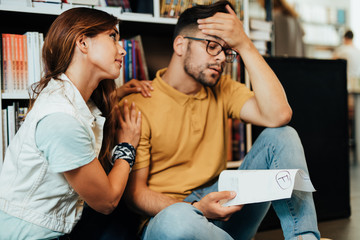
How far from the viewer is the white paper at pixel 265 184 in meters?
1.06

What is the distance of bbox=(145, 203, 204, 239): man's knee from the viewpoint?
1.01 m

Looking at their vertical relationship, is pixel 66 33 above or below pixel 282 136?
above

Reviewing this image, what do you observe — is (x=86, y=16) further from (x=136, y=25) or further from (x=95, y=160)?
(x=136, y=25)

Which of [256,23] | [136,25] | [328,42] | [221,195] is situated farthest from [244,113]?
[328,42]

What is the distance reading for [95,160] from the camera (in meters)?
A: 1.07

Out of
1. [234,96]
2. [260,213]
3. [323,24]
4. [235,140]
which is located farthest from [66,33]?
[323,24]

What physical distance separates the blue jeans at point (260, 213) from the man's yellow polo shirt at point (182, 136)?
86mm

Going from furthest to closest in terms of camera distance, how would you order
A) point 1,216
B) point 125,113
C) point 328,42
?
point 328,42 < point 125,113 < point 1,216

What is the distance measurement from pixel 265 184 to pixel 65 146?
0.59 meters

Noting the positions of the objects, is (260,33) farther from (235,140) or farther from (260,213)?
(260,213)

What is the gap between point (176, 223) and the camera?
3.35 ft

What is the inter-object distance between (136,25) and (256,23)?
763 millimetres

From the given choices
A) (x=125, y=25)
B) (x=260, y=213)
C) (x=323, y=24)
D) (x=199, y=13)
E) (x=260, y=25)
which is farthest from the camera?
(x=323, y=24)

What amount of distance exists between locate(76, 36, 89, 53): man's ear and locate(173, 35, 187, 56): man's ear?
49 cm
